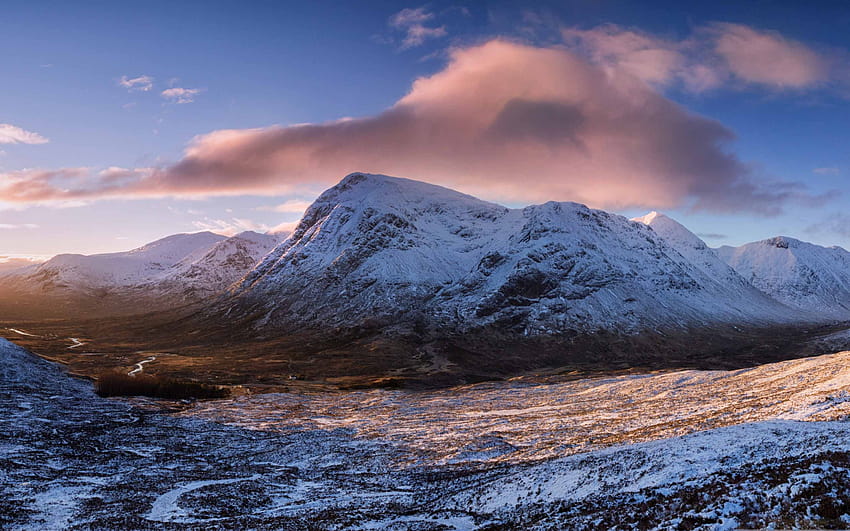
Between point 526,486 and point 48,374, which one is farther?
point 48,374

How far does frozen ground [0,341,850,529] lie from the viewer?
22.9 meters

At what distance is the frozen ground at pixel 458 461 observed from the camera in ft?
75.2

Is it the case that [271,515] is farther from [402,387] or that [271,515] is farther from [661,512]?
[402,387]

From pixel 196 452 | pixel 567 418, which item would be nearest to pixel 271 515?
pixel 196 452

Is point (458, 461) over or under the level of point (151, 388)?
over

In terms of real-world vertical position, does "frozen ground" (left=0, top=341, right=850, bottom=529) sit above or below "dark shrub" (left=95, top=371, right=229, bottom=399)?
above

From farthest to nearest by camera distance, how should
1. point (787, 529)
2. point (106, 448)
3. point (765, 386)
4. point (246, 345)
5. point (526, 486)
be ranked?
point (246, 345), point (765, 386), point (106, 448), point (526, 486), point (787, 529)

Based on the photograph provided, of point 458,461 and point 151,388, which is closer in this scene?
point 458,461

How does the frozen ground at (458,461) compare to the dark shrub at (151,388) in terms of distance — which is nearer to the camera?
the frozen ground at (458,461)

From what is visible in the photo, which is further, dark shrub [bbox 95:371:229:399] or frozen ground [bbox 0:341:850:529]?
dark shrub [bbox 95:371:229:399]

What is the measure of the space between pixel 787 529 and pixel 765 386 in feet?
164

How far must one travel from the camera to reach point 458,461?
45500mm

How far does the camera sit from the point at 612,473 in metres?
28.4

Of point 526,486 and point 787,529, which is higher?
point 787,529
